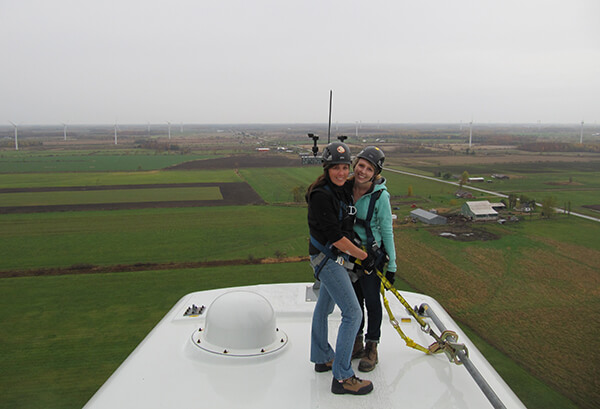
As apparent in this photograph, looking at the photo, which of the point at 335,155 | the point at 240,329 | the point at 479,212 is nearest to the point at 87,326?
the point at 240,329

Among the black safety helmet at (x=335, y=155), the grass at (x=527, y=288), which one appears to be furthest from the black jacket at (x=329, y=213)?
the grass at (x=527, y=288)

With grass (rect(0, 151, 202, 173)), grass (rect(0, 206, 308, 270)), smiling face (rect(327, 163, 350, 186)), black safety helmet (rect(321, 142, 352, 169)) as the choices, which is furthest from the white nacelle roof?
grass (rect(0, 151, 202, 173))

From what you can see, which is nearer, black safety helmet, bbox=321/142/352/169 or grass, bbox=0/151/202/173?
black safety helmet, bbox=321/142/352/169

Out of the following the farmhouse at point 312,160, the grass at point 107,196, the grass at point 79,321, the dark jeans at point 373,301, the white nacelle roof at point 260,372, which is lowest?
the grass at point 79,321

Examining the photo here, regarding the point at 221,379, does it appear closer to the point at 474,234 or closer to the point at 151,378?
the point at 151,378

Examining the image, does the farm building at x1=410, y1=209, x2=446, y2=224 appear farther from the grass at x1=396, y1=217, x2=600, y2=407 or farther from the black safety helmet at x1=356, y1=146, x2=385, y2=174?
the black safety helmet at x1=356, y1=146, x2=385, y2=174

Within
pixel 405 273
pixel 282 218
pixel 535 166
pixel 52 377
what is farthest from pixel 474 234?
pixel 535 166

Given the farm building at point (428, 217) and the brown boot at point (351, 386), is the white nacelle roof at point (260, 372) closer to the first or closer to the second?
the brown boot at point (351, 386)
